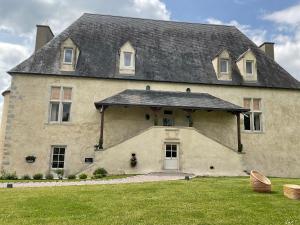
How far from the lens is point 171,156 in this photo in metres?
18.2

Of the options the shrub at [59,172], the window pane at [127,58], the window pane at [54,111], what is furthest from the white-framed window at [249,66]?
the shrub at [59,172]

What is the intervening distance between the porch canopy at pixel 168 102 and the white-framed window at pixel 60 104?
7.02 ft

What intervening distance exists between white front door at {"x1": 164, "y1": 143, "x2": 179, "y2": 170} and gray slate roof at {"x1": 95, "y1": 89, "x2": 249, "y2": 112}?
99.2 inches

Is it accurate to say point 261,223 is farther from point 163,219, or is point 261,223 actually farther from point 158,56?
point 158,56

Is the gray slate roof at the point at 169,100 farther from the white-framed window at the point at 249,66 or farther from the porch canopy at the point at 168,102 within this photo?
the white-framed window at the point at 249,66

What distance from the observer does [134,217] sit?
6.60 meters

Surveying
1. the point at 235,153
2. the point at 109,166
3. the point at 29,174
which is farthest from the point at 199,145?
the point at 29,174

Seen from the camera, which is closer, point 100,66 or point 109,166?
point 109,166

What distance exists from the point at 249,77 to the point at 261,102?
2.10 metres

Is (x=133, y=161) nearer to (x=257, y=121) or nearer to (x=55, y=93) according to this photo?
(x=55, y=93)

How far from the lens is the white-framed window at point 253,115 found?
21.5 meters

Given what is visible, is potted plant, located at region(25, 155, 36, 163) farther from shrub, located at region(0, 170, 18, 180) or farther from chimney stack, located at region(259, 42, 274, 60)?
chimney stack, located at region(259, 42, 274, 60)

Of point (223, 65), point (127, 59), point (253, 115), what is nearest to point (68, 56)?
point (127, 59)

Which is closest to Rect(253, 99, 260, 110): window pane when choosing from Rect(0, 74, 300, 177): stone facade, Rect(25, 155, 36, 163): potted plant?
Rect(0, 74, 300, 177): stone facade
